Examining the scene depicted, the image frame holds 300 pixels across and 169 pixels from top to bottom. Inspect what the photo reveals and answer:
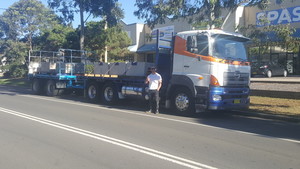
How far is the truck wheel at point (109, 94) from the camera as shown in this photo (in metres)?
13.4

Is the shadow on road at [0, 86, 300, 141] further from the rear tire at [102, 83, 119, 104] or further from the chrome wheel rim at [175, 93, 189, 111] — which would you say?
the rear tire at [102, 83, 119, 104]

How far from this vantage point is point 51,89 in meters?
17.9

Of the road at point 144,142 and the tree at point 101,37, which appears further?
the tree at point 101,37

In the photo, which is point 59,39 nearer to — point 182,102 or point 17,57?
point 17,57

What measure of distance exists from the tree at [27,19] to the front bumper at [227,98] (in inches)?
1293

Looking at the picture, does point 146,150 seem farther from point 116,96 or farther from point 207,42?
point 116,96

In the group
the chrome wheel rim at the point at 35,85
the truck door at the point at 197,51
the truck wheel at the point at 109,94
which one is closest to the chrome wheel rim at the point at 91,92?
the truck wheel at the point at 109,94

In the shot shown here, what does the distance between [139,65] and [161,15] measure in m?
2.46

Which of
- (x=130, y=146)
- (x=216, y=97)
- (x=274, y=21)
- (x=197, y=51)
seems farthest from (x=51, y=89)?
(x=274, y=21)

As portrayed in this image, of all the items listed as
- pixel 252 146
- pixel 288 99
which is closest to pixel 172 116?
pixel 252 146

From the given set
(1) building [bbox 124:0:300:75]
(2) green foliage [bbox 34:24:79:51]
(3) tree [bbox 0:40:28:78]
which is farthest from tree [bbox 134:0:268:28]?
(3) tree [bbox 0:40:28:78]

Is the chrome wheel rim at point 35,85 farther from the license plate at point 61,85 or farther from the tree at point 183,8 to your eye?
the tree at point 183,8

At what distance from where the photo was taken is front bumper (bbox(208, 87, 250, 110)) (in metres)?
9.34

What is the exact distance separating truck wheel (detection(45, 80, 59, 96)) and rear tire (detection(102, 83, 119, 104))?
492cm
